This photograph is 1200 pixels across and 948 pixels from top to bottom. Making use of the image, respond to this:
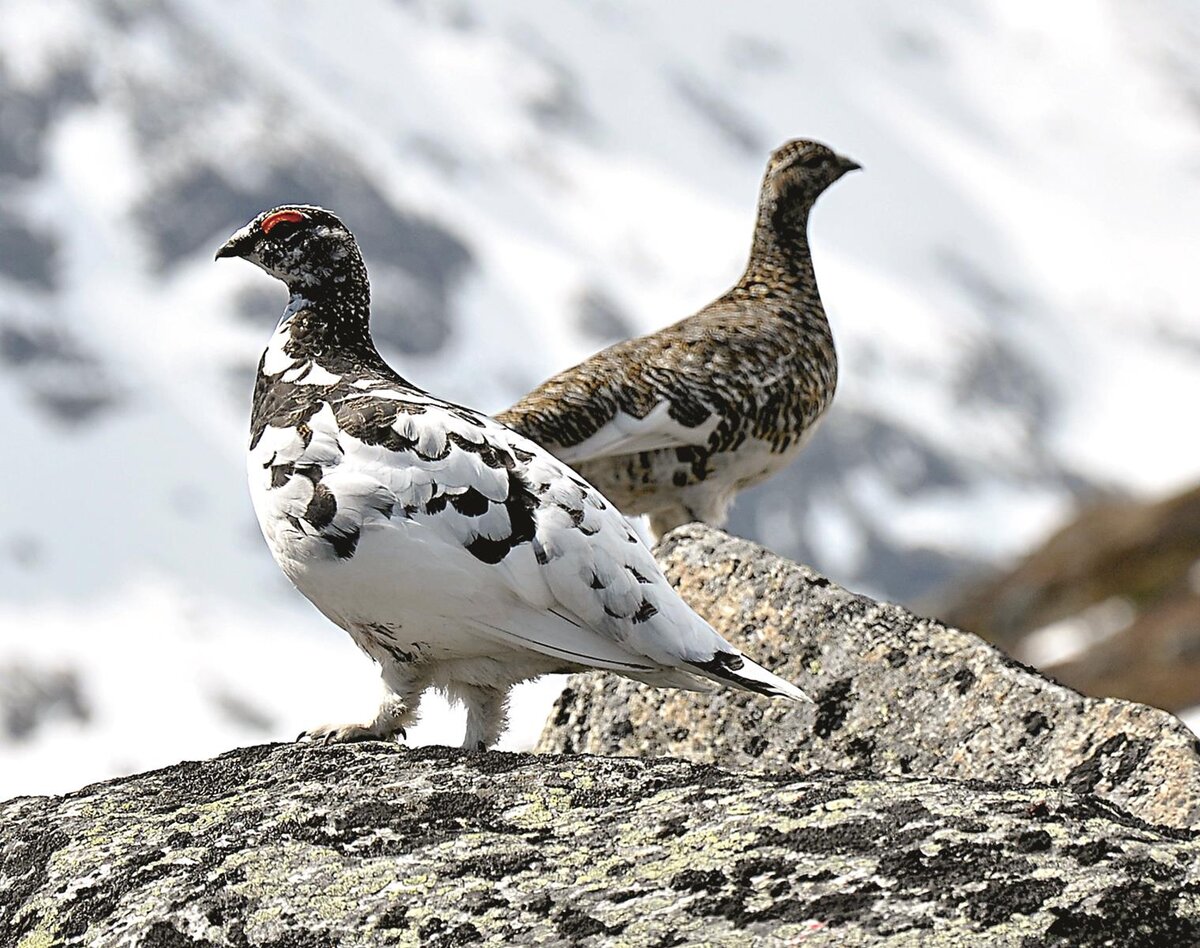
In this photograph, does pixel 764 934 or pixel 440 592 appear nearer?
pixel 764 934

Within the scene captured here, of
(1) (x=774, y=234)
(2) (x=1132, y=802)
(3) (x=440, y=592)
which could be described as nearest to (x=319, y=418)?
(3) (x=440, y=592)

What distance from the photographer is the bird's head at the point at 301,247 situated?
20.9ft

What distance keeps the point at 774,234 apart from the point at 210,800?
6.16 metres

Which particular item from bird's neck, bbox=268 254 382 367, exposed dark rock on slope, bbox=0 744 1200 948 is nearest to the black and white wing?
exposed dark rock on slope, bbox=0 744 1200 948

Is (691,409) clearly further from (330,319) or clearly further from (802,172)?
(330,319)

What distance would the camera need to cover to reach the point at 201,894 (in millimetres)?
4125

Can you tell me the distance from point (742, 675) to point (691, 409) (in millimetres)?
3466

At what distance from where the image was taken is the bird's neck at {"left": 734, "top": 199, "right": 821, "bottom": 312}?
9.78 m

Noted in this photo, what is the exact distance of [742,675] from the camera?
5250mm

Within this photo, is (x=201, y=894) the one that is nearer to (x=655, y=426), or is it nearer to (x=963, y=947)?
(x=963, y=947)

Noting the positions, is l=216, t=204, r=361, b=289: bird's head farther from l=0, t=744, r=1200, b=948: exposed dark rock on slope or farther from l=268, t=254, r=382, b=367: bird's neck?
l=0, t=744, r=1200, b=948: exposed dark rock on slope

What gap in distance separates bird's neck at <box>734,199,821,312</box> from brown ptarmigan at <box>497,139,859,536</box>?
240mm

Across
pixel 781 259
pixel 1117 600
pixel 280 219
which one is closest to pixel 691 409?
pixel 781 259

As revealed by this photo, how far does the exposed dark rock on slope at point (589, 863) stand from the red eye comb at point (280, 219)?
91.2 inches
